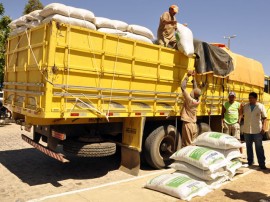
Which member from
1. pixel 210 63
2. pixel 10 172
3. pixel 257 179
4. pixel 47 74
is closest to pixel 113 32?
pixel 47 74

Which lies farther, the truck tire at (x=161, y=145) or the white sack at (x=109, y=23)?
the truck tire at (x=161, y=145)

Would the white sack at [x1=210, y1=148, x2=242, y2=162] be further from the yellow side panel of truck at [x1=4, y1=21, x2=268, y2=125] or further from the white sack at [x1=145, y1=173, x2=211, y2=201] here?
the yellow side panel of truck at [x1=4, y1=21, x2=268, y2=125]

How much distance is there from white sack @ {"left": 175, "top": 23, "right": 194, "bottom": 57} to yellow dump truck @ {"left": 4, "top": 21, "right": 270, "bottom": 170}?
212 millimetres

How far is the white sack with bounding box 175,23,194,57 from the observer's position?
20.4ft

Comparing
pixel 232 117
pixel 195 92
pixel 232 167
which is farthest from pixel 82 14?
pixel 232 117

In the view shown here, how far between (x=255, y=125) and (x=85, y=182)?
4.11 meters

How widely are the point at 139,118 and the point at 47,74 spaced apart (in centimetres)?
213

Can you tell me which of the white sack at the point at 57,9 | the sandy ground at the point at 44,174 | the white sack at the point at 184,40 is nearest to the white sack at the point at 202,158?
the sandy ground at the point at 44,174

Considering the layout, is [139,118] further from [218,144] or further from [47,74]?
[47,74]

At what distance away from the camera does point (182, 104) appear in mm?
6680

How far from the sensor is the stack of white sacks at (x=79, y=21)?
4758mm

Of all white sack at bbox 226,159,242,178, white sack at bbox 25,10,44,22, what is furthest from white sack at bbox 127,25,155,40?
white sack at bbox 226,159,242,178

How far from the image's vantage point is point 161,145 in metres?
6.34

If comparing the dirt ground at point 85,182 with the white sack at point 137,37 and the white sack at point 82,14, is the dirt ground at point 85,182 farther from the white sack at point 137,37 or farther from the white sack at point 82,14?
the white sack at point 82,14
